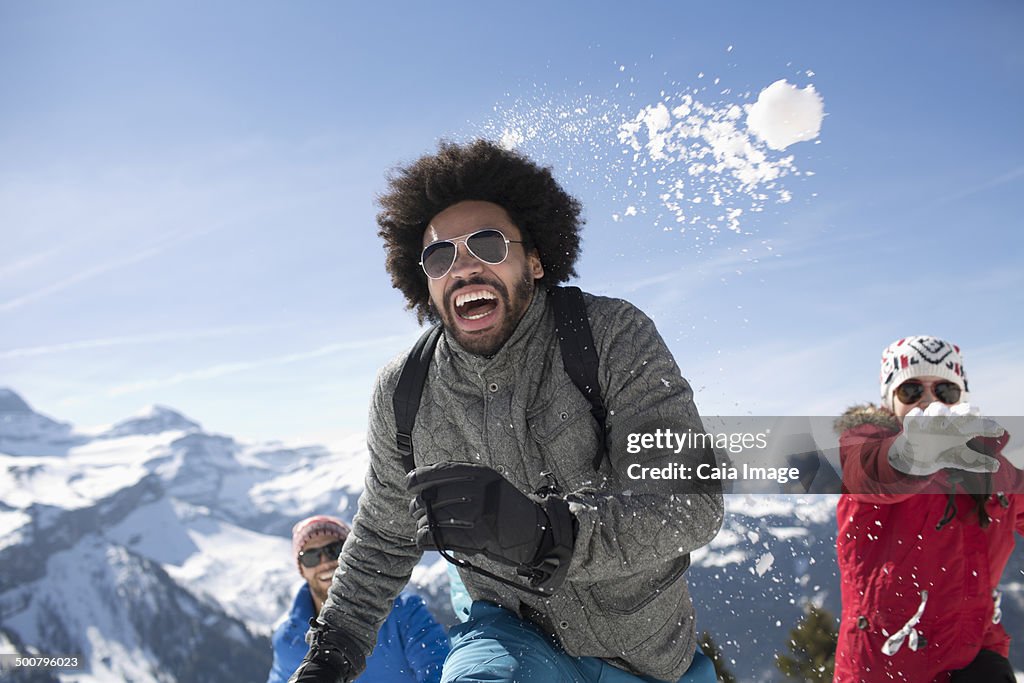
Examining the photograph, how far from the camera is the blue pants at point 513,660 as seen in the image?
2.66m

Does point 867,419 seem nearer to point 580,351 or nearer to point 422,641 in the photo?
point 580,351

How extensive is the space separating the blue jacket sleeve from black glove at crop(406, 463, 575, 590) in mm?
3033

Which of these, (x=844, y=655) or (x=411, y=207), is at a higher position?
(x=411, y=207)

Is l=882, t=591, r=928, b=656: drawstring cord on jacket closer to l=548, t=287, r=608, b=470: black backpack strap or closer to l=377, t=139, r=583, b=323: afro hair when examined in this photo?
l=548, t=287, r=608, b=470: black backpack strap

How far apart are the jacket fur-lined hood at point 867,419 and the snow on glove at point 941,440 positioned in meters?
0.31

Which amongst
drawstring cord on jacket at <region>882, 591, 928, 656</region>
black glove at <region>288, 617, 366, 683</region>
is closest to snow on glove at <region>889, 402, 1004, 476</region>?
drawstring cord on jacket at <region>882, 591, 928, 656</region>

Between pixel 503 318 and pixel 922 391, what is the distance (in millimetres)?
2696

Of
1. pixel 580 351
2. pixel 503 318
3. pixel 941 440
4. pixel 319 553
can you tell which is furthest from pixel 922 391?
pixel 319 553

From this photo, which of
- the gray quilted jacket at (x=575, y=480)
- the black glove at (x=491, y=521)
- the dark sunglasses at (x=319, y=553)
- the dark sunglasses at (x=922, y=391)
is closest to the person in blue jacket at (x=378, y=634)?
Answer: the dark sunglasses at (x=319, y=553)

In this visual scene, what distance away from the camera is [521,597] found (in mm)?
3094

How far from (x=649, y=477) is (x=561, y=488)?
513 millimetres

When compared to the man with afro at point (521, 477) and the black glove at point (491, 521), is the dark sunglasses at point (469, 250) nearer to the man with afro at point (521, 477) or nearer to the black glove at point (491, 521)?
the man with afro at point (521, 477)

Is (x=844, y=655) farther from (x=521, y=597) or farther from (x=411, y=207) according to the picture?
(x=411, y=207)

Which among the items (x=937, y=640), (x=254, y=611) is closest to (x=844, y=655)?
(x=937, y=640)
